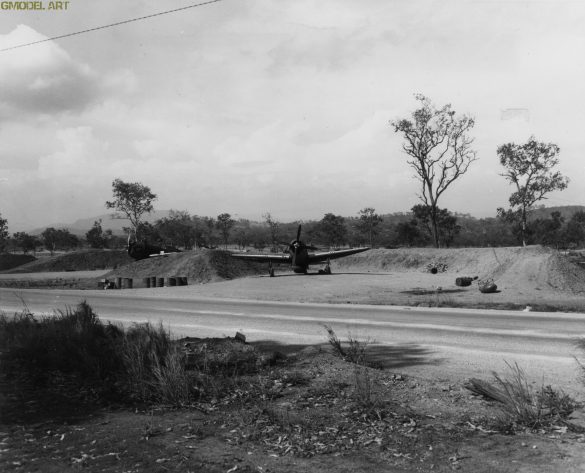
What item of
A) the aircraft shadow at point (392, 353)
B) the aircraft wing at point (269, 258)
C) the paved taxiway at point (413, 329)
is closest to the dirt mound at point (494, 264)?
the aircraft wing at point (269, 258)

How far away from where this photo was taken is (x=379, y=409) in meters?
6.61

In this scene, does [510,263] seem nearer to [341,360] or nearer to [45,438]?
[341,360]

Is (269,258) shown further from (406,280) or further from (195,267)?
(406,280)

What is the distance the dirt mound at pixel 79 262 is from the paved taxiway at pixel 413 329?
44.9 metres

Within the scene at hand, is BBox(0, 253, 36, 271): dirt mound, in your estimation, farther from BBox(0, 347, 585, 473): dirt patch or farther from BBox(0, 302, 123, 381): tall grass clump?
BBox(0, 347, 585, 473): dirt patch

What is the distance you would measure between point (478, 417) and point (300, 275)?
33660 mm

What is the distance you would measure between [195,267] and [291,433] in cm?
3574

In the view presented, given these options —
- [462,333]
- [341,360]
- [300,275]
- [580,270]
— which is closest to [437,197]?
[300,275]

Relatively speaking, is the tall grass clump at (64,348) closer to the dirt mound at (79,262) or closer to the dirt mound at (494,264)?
the dirt mound at (494,264)

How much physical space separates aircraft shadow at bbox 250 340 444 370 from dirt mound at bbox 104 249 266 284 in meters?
27.7

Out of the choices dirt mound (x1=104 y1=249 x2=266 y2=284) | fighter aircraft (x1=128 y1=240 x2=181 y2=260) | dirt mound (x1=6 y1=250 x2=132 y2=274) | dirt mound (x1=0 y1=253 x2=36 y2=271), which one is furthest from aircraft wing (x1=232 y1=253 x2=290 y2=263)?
dirt mound (x1=0 y1=253 x2=36 y2=271)

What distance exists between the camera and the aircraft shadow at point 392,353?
10020 millimetres

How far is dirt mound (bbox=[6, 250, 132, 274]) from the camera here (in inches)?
2579

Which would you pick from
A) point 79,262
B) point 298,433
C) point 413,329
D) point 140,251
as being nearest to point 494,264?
point 413,329
